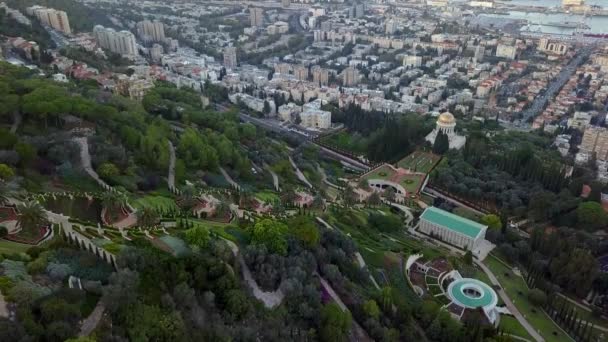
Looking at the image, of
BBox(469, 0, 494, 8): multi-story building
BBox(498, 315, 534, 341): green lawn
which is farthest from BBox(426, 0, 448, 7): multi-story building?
BBox(498, 315, 534, 341): green lawn

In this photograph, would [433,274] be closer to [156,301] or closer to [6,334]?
[156,301]

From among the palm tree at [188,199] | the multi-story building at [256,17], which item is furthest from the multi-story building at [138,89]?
the multi-story building at [256,17]

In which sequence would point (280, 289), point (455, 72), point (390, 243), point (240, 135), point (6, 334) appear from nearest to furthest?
1. point (6, 334)
2. point (280, 289)
3. point (390, 243)
4. point (240, 135)
5. point (455, 72)

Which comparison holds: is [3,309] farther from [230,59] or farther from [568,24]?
[568,24]

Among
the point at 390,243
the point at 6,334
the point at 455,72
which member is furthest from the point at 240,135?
the point at 455,72

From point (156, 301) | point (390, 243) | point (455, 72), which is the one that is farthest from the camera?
point (455, 72)

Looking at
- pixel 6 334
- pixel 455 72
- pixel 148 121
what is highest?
pixel 6 334
